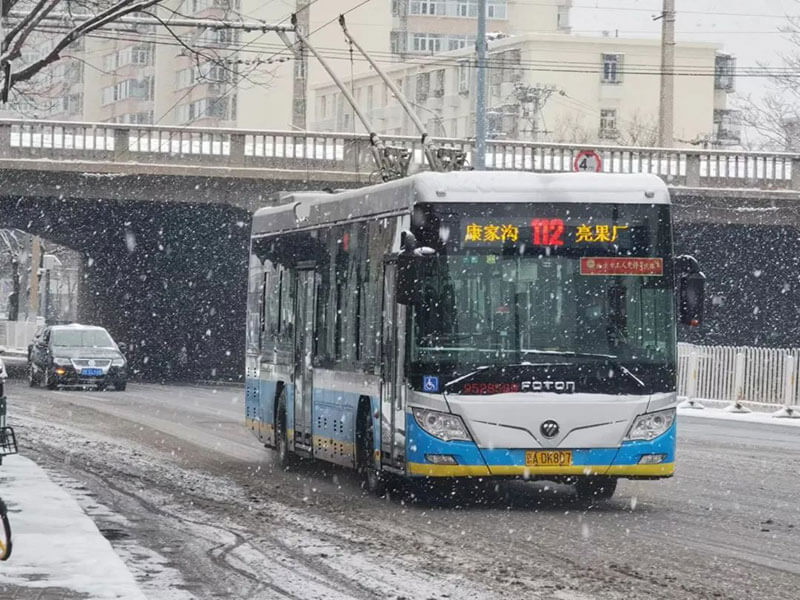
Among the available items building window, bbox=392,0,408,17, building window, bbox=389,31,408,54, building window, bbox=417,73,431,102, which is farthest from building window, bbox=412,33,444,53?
building window, bbox=417,73,431,102

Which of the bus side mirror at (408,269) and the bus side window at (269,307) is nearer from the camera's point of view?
the bus side mirror at (408,269)

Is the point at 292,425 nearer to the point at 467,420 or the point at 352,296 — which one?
the point at 352,296

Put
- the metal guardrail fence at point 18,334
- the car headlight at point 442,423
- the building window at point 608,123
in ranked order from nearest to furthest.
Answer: the car headlight at point 442,423
the metal guardrail fence at point 18,334
the building window at point 608,123

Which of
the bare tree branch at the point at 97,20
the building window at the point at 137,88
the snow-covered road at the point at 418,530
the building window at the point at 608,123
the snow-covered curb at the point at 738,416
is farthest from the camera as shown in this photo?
the building window at the point at 137,88

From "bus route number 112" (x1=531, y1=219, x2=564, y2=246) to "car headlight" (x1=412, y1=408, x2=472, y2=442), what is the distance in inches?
61.5

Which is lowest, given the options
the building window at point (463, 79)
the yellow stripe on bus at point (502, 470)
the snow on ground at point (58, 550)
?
the snow on ground at point (58, 550)

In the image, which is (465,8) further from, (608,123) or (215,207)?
(215,207)

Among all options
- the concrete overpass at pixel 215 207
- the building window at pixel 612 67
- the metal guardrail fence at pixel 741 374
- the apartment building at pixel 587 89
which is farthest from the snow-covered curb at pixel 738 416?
the building window at pixel 612 67

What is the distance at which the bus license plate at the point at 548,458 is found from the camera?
15180mm

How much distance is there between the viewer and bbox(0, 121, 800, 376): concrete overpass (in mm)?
42562

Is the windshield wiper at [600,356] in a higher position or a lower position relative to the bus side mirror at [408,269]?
lower

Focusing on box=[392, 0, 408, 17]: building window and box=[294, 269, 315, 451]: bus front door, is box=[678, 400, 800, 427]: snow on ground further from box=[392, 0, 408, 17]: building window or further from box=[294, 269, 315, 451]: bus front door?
box=[392, 0, 408, 17]: building window

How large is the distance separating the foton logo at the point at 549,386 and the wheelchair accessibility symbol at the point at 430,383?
67cm

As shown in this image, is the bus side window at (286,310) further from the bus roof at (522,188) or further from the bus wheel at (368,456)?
the bus roof at (522,188)
